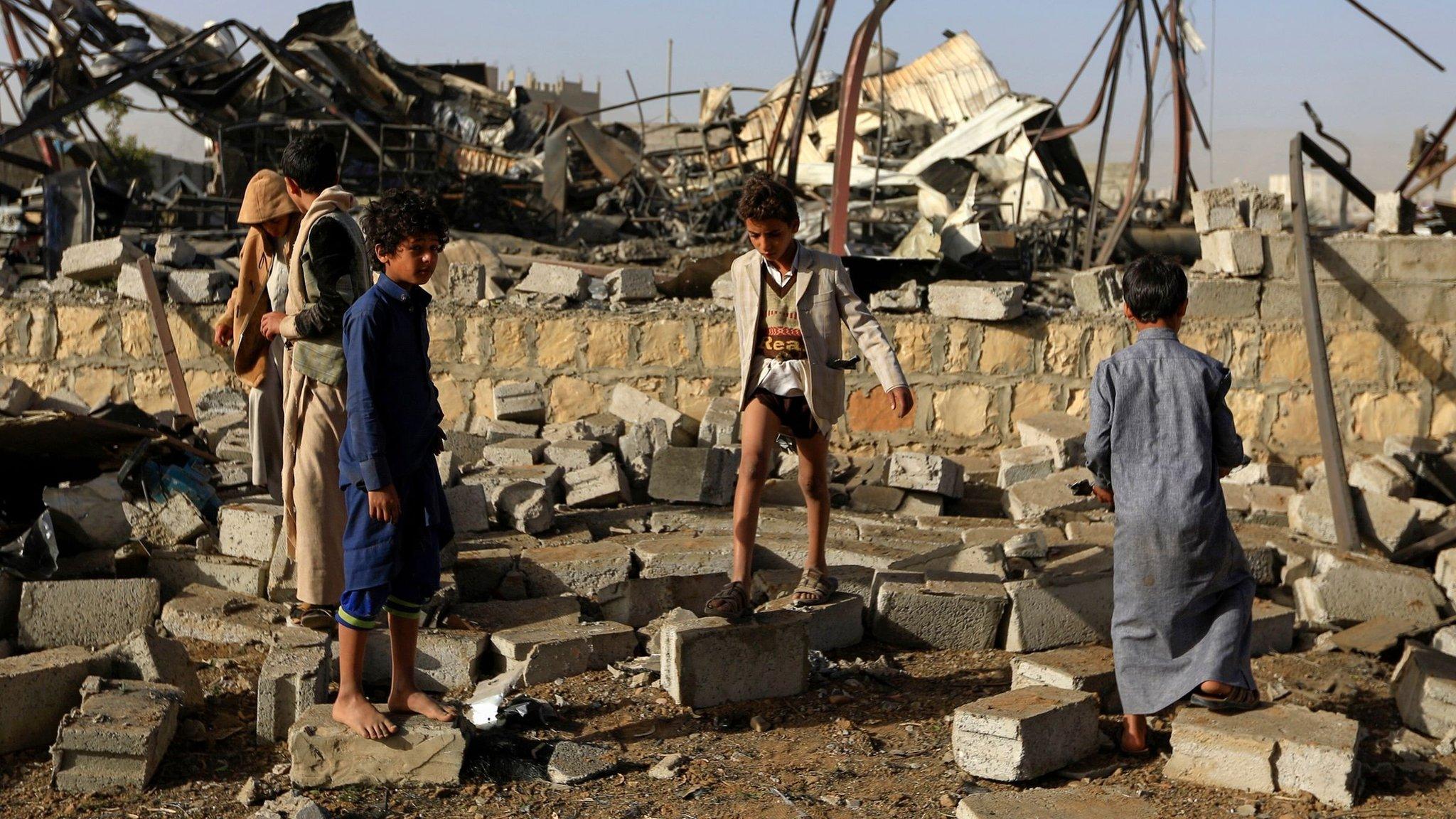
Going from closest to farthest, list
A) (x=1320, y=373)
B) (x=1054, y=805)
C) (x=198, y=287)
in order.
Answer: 1. (x=1054, y=805)
2. (x=1320, y=373)
3. (x=198, y=287)

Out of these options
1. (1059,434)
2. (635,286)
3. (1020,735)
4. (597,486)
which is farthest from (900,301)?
(1020,735)

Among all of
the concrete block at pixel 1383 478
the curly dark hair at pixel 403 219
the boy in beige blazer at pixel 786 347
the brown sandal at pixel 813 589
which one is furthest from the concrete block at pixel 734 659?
the concrete block at pixel 1383 478

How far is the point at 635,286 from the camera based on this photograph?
8086mm

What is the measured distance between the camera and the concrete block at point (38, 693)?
3967 mm

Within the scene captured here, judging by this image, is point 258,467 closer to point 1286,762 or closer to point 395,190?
A: point 395,190

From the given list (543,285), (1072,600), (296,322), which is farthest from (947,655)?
(543,285)

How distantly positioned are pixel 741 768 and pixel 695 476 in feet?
8.87

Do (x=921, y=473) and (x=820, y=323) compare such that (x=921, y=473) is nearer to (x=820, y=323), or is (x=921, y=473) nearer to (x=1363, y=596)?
(x=1363, y=596)

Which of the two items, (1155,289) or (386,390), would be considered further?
(1155,289)

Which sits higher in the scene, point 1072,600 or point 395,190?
point 395,190

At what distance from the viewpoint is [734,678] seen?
423 cm

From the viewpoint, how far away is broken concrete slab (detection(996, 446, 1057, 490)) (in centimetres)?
700

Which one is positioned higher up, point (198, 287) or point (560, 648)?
point (198, 287)

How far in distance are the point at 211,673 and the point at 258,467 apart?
A: 790 mm
